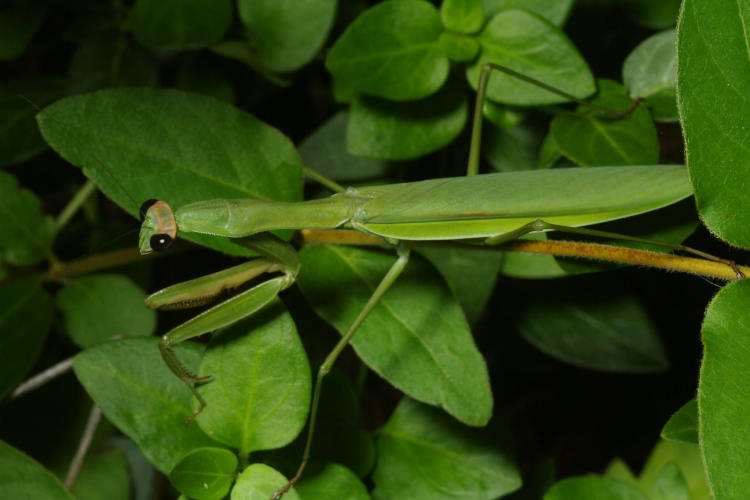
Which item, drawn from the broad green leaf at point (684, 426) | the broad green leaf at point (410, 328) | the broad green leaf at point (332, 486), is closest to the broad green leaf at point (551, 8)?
the broad green leaf at point (410, 328)

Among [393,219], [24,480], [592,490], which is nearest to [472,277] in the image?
[393,219]

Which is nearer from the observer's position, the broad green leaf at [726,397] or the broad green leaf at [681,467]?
the broad green leaf at [726,397]

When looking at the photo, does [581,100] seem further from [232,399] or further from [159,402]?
[159,402]

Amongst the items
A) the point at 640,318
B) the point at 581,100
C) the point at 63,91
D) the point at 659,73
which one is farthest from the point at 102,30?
the point at 640,318

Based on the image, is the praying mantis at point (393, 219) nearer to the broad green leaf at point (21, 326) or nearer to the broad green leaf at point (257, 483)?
the broad green leaf at point (257, 483)

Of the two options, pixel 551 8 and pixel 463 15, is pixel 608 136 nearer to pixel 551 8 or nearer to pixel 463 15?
pixel 551 8
